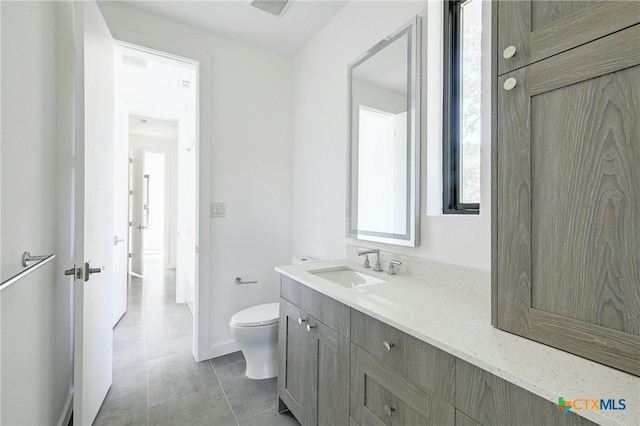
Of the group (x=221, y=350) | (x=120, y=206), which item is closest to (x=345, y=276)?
(x=221, y=350)

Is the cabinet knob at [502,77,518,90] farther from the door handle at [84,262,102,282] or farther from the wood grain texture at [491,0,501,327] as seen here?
the door handle at [84,262,102,282]

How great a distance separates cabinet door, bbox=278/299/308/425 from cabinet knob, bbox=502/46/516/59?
52.0 inches

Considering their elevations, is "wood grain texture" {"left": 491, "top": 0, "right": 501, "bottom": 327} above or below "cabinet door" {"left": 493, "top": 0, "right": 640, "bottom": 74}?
below

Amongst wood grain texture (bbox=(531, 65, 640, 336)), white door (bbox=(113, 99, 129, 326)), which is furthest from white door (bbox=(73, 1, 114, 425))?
wood grain texture (bbox=(531, 65, 640, 336))

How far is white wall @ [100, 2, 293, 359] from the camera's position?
2.29 metres

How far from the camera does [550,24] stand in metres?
0.77

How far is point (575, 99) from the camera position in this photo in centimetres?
72

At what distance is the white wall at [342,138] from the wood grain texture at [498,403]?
1.97 feet

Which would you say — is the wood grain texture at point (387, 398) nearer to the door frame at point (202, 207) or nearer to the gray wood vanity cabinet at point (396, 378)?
the gray wood vanity cabinet at point (396, 378)

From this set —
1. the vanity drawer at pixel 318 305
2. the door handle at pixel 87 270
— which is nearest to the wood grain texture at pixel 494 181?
the vanity drawer at pixel 318 305

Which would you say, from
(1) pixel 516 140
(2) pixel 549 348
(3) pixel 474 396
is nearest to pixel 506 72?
(1) pixel 516 140

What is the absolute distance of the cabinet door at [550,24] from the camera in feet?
2.17

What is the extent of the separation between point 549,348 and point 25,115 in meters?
1.92

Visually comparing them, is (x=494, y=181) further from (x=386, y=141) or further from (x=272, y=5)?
(x=272, y=5)
